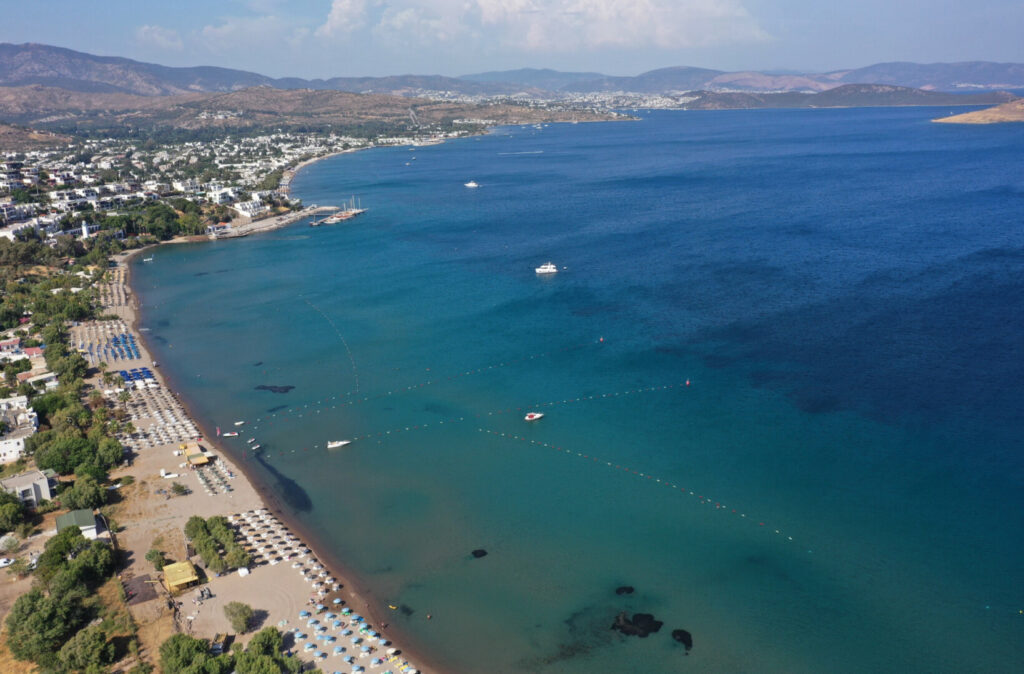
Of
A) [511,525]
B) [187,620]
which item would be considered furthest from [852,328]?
[187,620]

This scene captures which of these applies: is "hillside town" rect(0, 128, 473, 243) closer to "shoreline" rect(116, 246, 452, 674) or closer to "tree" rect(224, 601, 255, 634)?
"shoreline" rect(116, 246, 452, 674)

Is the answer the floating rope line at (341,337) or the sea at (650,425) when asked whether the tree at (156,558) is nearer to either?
the sea at (650,425)

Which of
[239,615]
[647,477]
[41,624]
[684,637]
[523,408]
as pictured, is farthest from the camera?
[523,408]

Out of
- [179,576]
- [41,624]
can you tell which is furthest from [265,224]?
[41,624]

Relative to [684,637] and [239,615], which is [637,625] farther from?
[239,615]

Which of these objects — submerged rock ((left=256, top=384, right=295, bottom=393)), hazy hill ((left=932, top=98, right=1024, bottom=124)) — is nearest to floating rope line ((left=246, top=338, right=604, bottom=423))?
submerged rock ((left=256, top=384, right=295, bottom=393))
